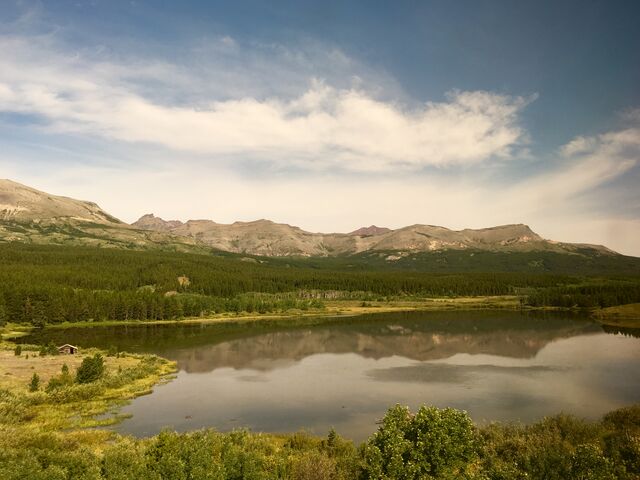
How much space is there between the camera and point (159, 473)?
76.7 feet

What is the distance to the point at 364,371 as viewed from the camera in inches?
3019

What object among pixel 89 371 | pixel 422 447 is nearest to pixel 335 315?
pixel 89 371

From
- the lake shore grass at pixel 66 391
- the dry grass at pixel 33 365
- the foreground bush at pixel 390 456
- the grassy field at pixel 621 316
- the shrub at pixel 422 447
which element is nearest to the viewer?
the foreground bush at pixel 390 456

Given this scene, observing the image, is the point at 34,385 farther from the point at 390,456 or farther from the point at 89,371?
the point at 390,456

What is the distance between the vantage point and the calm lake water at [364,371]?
50875mm

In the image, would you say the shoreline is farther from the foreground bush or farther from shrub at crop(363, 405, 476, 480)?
shrub at crop(363, 405, 476, 480)

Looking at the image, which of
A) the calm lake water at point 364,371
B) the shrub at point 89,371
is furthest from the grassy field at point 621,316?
the shrub at point 89,371

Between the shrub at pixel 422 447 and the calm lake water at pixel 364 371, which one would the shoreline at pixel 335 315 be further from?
the shrub at pixel 422 447

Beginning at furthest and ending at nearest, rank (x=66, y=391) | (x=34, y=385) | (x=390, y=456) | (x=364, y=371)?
(x=364, y=371) < (x=34, y=385) < (x=66, y=391) < (x=390, y=456)

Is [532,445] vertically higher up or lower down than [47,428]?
higher up

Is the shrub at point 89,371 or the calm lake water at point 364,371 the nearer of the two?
the calm lake water at point 364,371

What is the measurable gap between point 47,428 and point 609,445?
46.1m

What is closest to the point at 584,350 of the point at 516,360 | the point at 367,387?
the point at 516,360

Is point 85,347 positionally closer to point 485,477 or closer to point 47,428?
point 47,428
